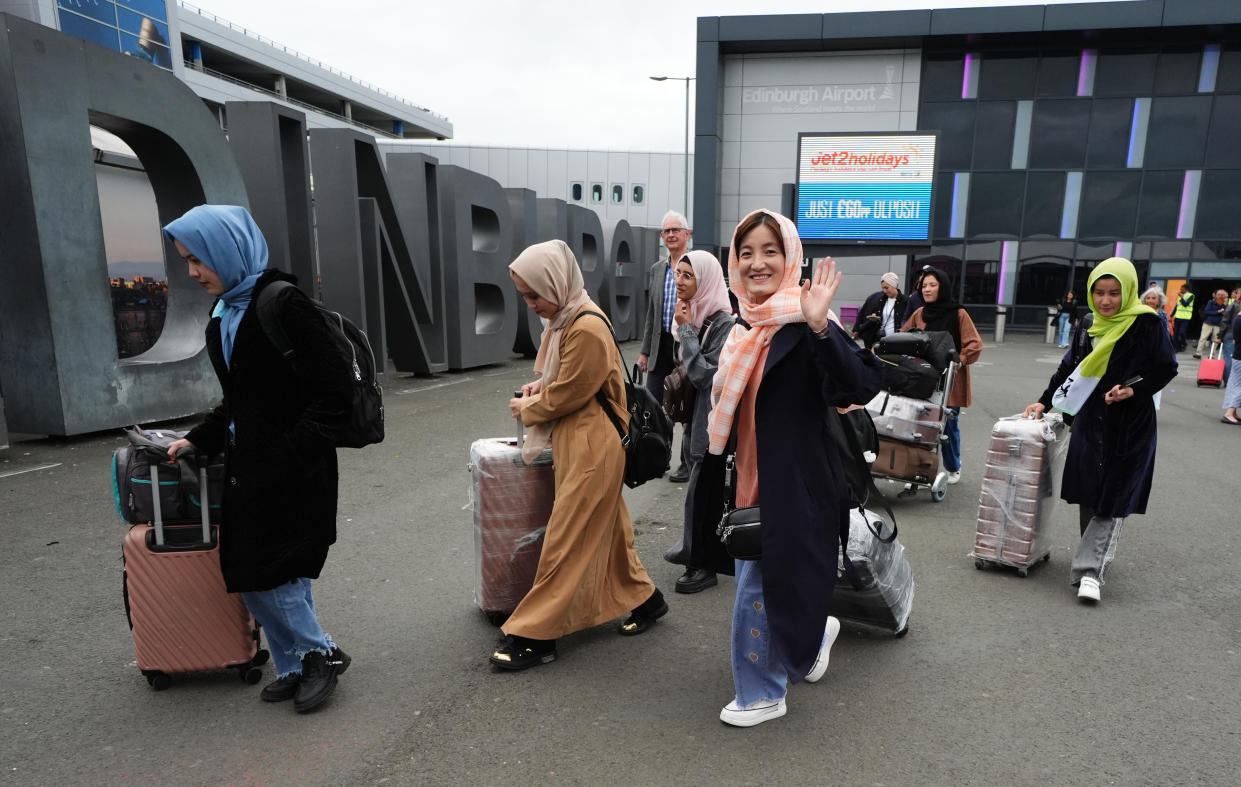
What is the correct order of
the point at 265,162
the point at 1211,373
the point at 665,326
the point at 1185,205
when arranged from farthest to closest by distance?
the point at 1185,205
the point at 1211,373
the point at 265,162
the point at 665,326

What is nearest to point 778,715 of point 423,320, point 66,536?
point 66,536

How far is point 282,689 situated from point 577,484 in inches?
56.4

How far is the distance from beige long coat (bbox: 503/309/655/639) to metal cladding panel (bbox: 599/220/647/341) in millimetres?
14385

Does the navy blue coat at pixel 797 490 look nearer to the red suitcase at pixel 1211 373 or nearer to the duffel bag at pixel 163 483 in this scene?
the duffel bag at pixel 163 483

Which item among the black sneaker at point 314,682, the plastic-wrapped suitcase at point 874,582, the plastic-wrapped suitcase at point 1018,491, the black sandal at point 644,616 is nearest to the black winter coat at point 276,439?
the black sneaker at point 314,682

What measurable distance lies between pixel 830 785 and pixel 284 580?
6.73 feet

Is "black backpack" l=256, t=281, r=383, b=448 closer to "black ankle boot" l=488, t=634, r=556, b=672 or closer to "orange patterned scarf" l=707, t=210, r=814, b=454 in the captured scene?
"black ankle boot" l=488, t=634, r=556, b=672

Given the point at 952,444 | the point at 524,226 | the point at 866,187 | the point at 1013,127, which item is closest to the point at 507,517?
the point at 952,444

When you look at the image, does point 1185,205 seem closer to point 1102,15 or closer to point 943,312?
point 1102,15

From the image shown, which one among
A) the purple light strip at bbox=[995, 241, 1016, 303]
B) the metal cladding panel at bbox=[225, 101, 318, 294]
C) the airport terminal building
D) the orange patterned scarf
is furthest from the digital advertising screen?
the orange patterned scarf

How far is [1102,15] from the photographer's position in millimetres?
20719

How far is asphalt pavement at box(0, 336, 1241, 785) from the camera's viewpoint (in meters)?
2.53

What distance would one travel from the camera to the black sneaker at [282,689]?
9.52ft

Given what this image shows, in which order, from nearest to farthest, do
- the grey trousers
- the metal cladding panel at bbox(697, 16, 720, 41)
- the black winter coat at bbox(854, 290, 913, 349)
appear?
the grey trousers, the black winter coat at bbox(854, 290, 913, 349), the metal cladding panel at bbox(697, 16, 720, 41)
